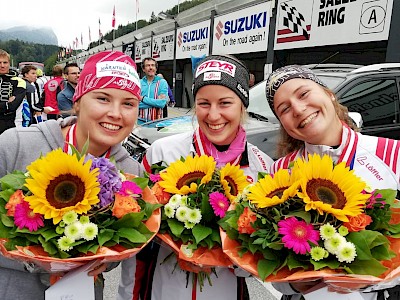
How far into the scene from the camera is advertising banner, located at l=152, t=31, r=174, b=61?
28219mm

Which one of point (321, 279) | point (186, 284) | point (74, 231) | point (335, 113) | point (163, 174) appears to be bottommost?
point (186, 284)

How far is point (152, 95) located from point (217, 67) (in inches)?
229

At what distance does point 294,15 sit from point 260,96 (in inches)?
405

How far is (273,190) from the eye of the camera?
1.60 meters

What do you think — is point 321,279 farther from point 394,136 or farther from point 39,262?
point 394,136

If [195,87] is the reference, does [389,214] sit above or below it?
below

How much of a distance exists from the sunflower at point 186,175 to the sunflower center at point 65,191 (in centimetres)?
45

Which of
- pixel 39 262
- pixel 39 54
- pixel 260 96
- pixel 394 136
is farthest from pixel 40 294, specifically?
pixel 39 54

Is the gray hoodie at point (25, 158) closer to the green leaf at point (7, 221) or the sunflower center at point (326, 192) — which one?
the green leaf at point (7, 221)

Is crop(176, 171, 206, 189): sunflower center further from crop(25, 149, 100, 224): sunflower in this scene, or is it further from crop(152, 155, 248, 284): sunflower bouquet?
crop(25, 149, 100, 224): sunflower

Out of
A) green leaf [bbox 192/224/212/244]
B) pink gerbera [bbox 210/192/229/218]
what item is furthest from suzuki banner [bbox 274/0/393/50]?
green leaf [bbox 192/224/212/244]

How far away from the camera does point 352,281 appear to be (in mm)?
1420

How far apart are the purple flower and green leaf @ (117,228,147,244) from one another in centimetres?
13

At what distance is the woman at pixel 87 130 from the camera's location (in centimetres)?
179
